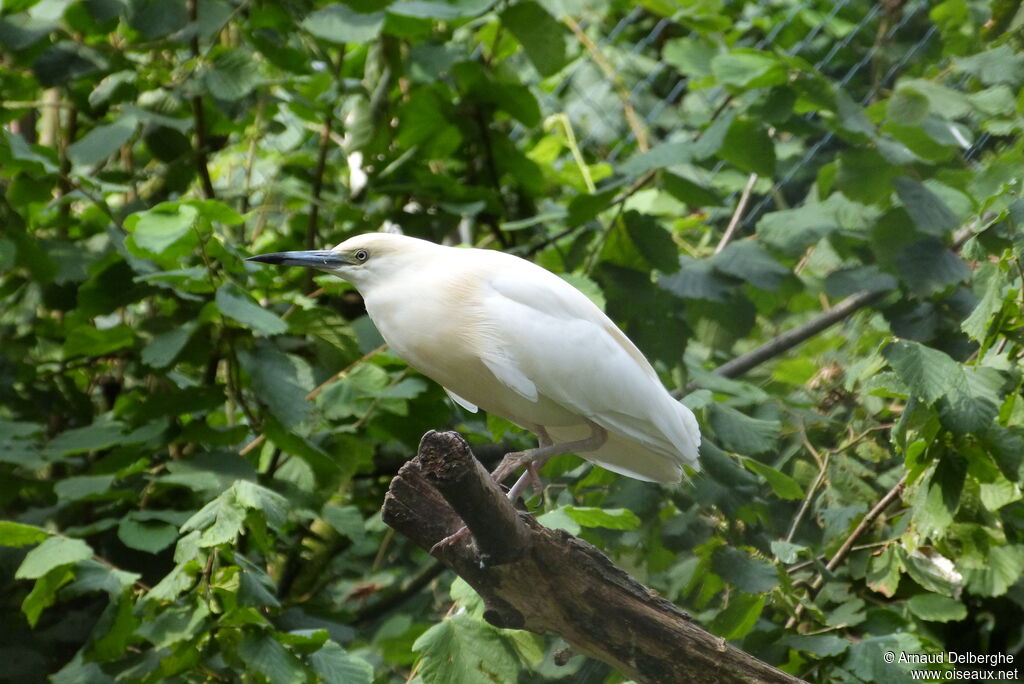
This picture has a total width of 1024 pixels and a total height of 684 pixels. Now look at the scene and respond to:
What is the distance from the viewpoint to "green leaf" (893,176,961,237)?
3.25 metres

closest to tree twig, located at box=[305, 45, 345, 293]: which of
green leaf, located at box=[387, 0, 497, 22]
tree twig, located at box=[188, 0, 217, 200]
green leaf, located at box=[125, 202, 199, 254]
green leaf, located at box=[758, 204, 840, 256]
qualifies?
tree twig, located at box=[188, 0, 217, 200]

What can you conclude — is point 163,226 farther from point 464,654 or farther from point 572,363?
point 464,654

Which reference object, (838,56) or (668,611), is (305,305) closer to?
(668,611)

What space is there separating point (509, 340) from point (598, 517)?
443 millimetres

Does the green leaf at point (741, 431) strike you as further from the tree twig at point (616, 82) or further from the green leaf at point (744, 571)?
the tree twig at point (616, 82)

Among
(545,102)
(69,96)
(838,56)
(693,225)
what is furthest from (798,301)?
(69,96)

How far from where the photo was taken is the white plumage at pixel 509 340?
8.36ft

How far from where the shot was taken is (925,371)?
250 cm

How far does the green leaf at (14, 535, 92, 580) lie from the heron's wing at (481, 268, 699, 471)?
3.37 ft

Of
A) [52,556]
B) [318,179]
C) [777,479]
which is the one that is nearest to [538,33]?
[318,179]

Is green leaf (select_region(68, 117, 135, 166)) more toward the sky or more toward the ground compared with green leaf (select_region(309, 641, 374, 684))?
more toward the sky

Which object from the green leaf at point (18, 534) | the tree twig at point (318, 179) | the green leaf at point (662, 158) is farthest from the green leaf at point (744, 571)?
the tree twig at point (318, 179)

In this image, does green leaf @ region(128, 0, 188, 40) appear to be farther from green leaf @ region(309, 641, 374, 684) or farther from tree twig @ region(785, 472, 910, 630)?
tree twig @ region(785, 472, 910, 630)
